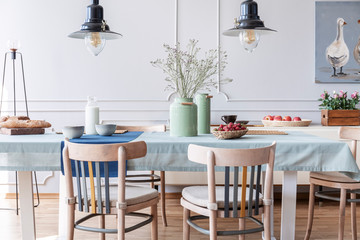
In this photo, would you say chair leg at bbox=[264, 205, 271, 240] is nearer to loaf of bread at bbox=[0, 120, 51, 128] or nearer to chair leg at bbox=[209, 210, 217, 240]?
chair leg at bbox=[209, 210, 217, 240]

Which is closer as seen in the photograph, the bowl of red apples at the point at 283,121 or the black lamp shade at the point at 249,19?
the black lamp shade at the point at 249,19

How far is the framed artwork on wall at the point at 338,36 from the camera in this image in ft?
13.6

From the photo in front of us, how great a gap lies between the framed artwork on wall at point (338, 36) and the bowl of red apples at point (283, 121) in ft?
1.80

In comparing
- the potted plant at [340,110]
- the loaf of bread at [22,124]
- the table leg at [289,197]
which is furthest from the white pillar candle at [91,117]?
the potted plant at [340,110]

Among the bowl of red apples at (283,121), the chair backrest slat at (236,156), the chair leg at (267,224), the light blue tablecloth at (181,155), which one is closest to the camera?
the chair backrest slat at (236,156)

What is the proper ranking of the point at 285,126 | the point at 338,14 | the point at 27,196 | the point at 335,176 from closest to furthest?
the point at 27,196 < the point at 335,176 < the point at 285,126 < the point at 338,14

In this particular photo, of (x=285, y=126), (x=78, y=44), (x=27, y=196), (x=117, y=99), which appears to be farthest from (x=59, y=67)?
(x=285, y=126)

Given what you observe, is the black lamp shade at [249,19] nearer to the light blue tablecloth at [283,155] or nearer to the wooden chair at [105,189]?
the light blue tablecloth at [283,155]

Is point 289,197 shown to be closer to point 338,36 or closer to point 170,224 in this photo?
point 170,224

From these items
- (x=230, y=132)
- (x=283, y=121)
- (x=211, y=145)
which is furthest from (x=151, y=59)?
(x=211, y=145)

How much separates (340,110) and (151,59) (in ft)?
6.46

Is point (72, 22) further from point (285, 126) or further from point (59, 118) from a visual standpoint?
point (285, 126)

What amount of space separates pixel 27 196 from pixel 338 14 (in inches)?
136

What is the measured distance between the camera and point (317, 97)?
4223 mm
